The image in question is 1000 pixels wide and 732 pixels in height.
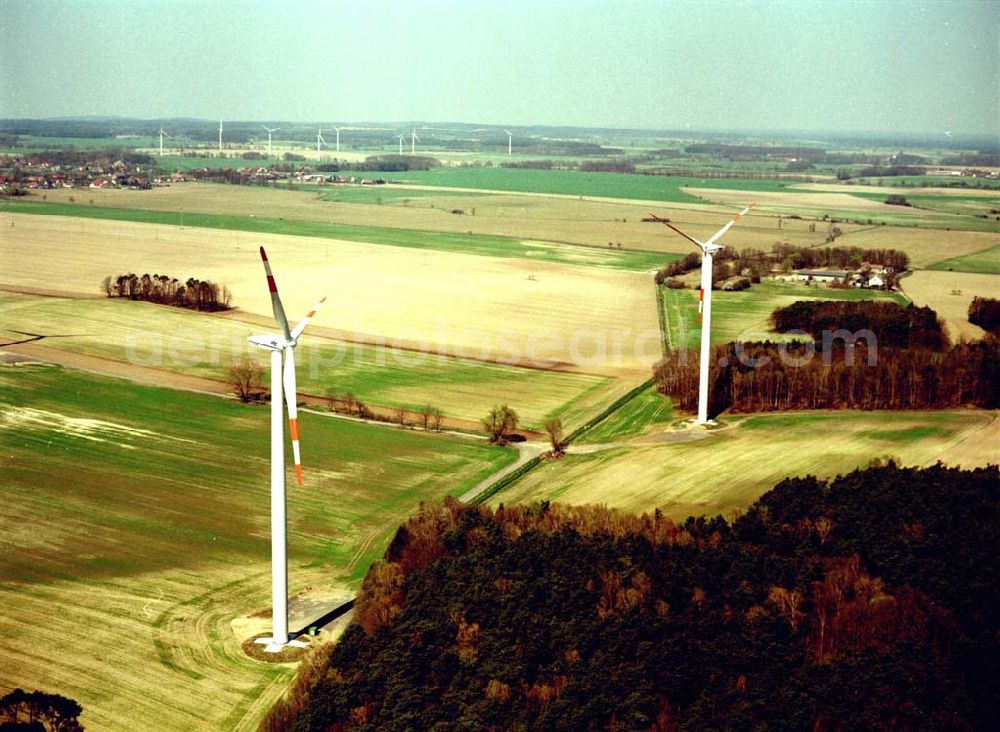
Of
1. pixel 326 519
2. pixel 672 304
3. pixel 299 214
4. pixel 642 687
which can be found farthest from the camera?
pixel 299 214

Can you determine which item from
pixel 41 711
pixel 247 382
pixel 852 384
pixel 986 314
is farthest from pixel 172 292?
pixel 41 711

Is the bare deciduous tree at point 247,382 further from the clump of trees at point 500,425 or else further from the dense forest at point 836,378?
the dense forest at point 836,378

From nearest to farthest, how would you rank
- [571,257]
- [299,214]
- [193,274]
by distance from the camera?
[193,274] → [571,257] → [299,214]

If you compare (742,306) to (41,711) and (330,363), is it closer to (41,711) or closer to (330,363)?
(330,363)

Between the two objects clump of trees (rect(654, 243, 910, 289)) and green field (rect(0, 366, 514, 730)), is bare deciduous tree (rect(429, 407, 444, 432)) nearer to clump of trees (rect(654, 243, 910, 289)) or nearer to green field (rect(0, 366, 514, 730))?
green field (rect(0, 366, 514, 730))

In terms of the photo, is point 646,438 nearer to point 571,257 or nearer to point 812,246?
point 571,257

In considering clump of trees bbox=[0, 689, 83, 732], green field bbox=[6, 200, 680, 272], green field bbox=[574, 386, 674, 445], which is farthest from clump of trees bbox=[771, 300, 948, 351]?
clump of trees bbox=[0, 689, 83, 732]

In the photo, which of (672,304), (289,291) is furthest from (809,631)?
(289,291)

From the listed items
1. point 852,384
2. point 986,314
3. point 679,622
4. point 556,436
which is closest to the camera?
point 679,622
